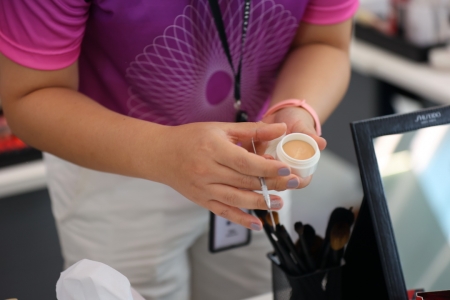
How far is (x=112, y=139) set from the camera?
2.22 feet

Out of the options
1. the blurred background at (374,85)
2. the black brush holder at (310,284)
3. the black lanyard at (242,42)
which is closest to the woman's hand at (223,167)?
the black brush holder at (310,284)

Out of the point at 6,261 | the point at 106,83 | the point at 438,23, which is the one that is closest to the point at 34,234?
the point at 6,261

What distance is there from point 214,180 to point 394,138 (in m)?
0.21

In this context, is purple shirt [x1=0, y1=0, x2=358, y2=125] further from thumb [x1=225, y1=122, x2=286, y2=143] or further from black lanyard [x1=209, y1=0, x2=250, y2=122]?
thumb [x1=225, y1=122, x2=286, y2=143]

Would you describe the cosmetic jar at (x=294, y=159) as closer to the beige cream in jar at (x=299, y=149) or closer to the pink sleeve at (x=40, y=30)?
the beige cream in jar at (x=299, y=149)

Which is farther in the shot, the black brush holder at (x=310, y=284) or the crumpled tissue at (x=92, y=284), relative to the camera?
the black brush holder at (x=310, y=284)

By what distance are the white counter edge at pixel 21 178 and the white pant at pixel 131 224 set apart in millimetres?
636

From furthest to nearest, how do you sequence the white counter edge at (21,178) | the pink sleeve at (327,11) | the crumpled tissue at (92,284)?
the white counter edge at (21,178) → the pink sleeve at (327,11) → the crumpled tissue at (92,284)

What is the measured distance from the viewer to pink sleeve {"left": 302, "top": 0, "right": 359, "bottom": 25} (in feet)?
2.90

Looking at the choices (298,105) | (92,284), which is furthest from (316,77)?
(92,284)

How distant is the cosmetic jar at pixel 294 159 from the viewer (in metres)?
0.60

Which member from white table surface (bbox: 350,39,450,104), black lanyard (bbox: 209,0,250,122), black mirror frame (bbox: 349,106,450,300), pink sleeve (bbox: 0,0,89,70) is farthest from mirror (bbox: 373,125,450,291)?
white table surface (bbox: 350,39,450,104)

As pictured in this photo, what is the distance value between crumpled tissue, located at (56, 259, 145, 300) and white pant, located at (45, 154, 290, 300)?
1.04 feet

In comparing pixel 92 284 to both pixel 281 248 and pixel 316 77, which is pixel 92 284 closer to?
pixel 281 248
